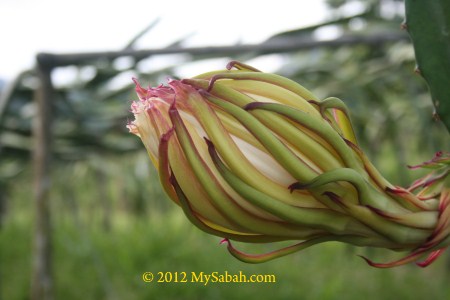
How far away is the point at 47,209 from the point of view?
67cm

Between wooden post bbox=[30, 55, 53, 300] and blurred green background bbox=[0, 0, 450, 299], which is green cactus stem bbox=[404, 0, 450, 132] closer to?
blurred green background bbox=[0, 0, 450, 299]

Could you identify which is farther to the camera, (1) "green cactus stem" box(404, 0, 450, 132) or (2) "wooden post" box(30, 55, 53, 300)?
(2) "wooden post" box(30, 55, 53, 300)

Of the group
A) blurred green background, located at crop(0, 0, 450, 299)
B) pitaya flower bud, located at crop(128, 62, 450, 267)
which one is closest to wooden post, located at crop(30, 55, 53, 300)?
blurred green background, located at crop(0, 0, 450, 299)

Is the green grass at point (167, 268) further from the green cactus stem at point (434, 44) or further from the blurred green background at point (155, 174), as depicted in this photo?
the green cactus stem at point (434, 44)

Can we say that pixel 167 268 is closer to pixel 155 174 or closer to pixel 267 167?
pixel 155 174

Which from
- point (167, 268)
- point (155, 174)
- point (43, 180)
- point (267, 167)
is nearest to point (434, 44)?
point (267, 167)

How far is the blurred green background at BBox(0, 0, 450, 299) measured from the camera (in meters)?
0.83

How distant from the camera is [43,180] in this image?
0.68 m

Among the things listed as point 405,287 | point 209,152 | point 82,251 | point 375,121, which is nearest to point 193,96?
point 209,152

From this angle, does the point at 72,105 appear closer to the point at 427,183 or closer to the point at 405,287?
the point at 427,183

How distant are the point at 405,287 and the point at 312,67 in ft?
3.26

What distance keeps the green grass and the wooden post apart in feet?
1.43

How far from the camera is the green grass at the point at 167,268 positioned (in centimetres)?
134

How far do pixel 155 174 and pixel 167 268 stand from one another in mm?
472
